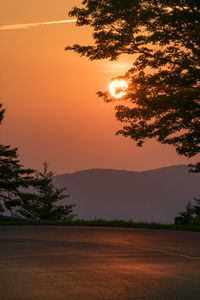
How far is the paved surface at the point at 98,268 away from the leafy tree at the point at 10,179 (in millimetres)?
36167

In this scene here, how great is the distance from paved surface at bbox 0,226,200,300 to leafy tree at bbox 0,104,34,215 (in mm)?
36167

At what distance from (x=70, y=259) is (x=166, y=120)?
15.5 m

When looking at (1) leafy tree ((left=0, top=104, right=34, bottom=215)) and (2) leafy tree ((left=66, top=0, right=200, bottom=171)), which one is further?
(1) leafy tree ((left=0, top=104, right=34, bottom=215))

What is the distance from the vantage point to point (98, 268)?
1139cm

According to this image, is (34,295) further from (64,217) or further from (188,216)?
(64,217)

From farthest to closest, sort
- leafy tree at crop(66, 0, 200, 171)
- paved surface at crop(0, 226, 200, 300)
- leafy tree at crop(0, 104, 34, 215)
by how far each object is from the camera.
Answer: leafy tree at crop(0, 104, 34, 215) < leafy tree at crop(66, 0, 200, 171) < paved surface at crop(0, 226, 200, 300)

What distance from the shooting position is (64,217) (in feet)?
266

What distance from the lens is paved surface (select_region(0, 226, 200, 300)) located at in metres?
8.55

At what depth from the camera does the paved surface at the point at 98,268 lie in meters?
8.55

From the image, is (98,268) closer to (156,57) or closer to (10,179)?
(156,57)

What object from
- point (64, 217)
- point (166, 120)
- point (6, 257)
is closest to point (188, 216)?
point (166, 120)

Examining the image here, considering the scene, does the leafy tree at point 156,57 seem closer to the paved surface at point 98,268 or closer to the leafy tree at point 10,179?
the paved surface at point 98,268

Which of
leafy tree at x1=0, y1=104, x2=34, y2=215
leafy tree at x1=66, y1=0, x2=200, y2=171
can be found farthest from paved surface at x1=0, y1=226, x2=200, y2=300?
leafy tree at x1=0, y1=104, x2=34, y2=215

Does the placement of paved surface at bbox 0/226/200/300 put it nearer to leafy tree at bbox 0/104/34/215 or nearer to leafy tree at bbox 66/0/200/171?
leafy tree at bbox 66/0/200/171
